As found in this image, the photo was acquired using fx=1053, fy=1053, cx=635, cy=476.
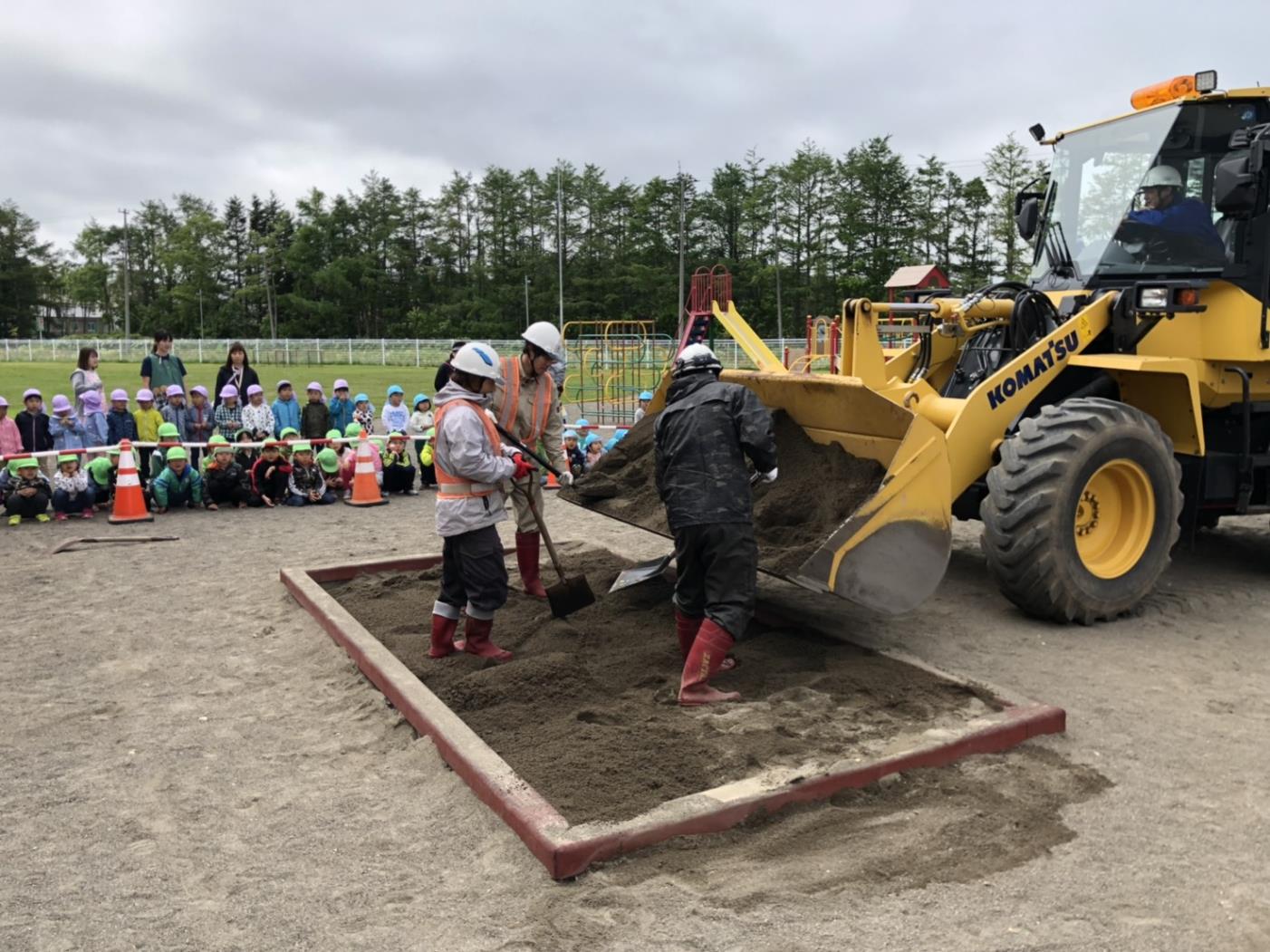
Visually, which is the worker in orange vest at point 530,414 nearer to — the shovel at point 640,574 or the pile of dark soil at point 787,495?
the pile of dark soil at point 787,495

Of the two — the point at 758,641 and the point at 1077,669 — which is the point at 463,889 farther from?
the point at 1077,669

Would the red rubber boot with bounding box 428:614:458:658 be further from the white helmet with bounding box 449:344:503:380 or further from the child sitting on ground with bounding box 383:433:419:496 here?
Result: the child sitting on ground with bounding box 383:433:419:496

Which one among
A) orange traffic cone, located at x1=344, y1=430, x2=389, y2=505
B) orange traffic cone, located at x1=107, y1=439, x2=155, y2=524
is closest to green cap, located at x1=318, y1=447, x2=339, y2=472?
orange traffic cone, located at x1=344, y1=430, x2=389, y2=505

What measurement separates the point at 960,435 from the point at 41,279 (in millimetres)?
100679

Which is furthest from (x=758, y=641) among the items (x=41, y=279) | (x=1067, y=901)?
(x=41, y=279)

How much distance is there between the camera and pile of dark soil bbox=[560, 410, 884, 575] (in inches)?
239

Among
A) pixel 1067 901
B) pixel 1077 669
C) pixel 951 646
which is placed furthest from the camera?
pixel 951 646

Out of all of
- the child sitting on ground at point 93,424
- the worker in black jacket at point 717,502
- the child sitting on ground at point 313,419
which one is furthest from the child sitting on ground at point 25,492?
the worker in black jacket at point 717,502

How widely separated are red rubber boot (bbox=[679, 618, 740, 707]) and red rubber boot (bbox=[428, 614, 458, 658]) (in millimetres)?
1412

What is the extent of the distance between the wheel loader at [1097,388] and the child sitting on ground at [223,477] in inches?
264

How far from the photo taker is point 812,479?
256 inches

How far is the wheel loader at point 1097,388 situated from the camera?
6.29m

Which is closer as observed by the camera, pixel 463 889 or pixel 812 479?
pixel 463 889

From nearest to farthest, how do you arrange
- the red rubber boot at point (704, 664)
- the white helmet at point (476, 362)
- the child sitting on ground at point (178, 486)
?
the red rubber boot at point (704, 664)
the white helmet at point (476, 362)
the child sitting on ground at point (178, 486)
